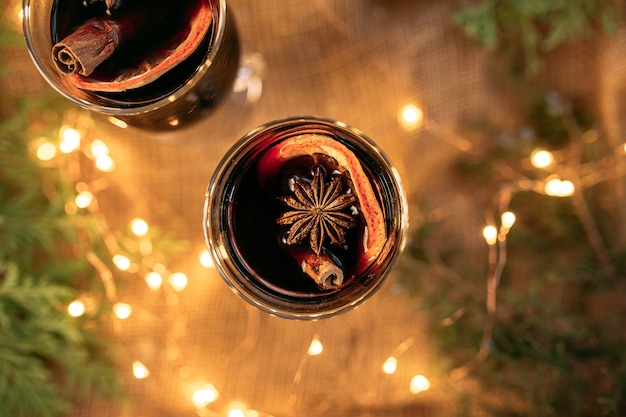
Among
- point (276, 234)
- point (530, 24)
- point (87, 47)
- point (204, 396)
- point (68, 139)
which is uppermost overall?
point (530, 24)

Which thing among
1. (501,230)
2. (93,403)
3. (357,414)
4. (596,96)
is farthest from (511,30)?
(93,403)

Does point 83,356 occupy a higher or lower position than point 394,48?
lower

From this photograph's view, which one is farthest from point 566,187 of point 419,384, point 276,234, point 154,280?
A: point 154,280

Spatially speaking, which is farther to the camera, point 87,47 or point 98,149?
point 98,149

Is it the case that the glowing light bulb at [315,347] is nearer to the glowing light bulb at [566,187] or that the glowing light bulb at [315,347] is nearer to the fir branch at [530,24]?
the glowing light bulb at [566,187]

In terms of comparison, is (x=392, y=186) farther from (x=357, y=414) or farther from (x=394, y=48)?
(x=357, y=414)

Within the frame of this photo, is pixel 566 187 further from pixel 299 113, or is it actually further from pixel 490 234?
pixel 299 113

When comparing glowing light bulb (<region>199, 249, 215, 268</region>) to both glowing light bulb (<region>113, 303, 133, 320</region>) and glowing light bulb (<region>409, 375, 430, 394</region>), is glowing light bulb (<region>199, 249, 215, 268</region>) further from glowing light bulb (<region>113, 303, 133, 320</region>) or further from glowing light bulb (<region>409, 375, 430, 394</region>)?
glowing light bulb (<region>409, 375, 430, 394</region>)
